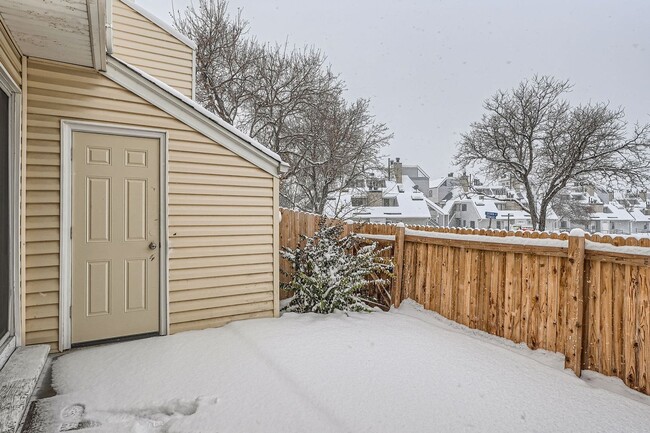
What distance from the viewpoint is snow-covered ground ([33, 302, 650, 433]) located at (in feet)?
7.70

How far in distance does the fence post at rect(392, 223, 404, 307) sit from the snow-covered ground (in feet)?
5.09

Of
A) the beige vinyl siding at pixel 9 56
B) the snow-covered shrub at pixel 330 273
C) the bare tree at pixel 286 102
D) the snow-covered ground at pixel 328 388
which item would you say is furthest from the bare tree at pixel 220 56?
the snow-covered ground at pixel 328 388

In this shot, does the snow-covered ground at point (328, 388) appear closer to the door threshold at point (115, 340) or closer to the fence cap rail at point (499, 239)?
the door threshold at point (115, 340)

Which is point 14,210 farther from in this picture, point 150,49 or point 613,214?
point 613,214

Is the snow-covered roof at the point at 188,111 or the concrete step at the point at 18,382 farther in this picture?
the snow-covered roof at the point at 188,111

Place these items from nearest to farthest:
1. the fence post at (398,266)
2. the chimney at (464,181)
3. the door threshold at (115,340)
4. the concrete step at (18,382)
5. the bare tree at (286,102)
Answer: the concrete step at (18,382) → the door threshold at (115,340) → the fence post at (398,266) → the bare tree at (286,102) → the chimney at (464,181)

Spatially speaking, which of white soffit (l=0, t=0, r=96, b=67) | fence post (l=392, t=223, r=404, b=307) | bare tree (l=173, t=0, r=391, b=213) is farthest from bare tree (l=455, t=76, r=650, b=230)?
white soffit (l=0, t=0, r=96, b=67)

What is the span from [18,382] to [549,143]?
21.2 metres

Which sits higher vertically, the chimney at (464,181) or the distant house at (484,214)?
the chimney at (464,181)

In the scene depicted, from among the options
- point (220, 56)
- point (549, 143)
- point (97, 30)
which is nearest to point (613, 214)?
point (549, 143)

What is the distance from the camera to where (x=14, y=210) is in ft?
10.6

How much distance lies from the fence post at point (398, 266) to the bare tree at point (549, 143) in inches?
623

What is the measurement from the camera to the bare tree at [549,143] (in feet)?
55.8

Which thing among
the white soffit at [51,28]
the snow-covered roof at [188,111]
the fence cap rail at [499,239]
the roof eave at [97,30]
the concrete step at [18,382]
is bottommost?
the concrete step at [18,382]
